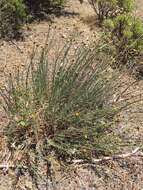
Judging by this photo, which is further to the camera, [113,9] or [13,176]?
[113,9]

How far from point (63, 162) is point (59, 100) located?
16.6 inches

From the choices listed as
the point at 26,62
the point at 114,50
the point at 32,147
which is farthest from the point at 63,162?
the point at 114,50

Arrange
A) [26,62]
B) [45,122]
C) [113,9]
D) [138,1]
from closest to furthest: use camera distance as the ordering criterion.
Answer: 1. [45,122]
2. [26,62]
3. [113,9]
4. [138,1]

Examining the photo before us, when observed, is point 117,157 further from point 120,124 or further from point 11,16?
point 11,16

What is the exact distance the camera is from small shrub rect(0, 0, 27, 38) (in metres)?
4.18

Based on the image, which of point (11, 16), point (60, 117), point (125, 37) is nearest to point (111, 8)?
point (125, 37)

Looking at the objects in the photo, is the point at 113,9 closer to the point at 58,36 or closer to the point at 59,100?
the point at 58,36

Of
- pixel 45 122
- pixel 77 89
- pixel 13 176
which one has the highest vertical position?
pixel 77 89

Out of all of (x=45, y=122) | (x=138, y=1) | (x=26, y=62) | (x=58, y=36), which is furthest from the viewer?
(x=138, y=1)

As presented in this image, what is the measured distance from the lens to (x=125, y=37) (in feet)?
14.0

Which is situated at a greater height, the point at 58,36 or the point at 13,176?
the point at 58,36

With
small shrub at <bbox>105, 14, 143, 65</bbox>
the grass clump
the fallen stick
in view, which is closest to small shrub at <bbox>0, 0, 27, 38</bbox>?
small shrub at <bbox>105, 14, 143, 65</bbox>

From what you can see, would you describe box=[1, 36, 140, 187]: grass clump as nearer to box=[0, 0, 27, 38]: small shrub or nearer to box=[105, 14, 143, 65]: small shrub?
box=[105, 14, 143, 65]: small shrub

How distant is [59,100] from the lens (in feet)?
10.6
